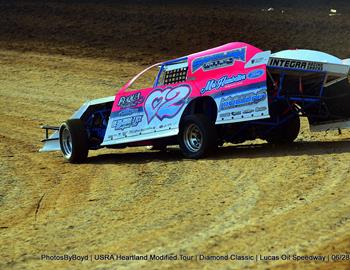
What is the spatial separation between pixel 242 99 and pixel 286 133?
5.89 ft

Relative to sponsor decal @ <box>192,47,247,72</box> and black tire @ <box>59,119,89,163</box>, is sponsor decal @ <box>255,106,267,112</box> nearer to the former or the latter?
sponsor decal @ <box>192,47,247,72</box>

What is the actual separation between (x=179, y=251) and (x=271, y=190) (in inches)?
95.6

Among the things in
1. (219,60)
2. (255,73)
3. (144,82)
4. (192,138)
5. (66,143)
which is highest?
(219,60)

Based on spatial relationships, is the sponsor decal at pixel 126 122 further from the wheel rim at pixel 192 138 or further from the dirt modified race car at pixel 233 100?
the wheel rim at pixel 192 138

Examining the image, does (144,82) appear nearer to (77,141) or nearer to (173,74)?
(77,141)

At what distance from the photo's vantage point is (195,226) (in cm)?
737

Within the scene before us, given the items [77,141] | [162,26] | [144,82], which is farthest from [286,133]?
[162,26]

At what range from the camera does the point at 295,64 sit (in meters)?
10.5

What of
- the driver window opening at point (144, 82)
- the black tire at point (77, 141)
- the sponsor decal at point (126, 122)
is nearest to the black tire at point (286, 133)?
the sponsor decal at point (126, 122)

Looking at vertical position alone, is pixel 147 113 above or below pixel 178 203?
above

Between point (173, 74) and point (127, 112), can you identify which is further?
point (127, 112)

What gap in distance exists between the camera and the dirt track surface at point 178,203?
6.68 m

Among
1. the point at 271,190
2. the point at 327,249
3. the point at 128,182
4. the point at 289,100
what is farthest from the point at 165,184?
the point at 327,249

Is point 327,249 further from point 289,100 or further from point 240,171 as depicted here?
point 289,100
